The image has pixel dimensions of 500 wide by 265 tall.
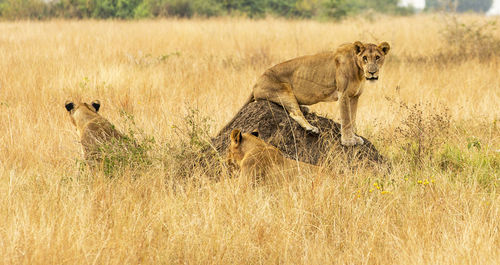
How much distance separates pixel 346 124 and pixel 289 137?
539 millimetres

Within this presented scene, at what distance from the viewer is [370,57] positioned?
17.2 feet

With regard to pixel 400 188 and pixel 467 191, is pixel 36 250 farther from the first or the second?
pixel 467 191

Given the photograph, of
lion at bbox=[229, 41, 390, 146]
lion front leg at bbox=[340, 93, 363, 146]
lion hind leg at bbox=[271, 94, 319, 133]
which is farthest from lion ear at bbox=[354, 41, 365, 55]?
lion hind leg at bbox=[271, 94, 319, 133]

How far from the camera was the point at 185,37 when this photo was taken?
16047mm

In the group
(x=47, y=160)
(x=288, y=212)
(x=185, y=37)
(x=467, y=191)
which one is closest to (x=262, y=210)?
(x=288, y=212)

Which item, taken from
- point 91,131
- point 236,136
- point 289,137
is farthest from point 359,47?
point 91,131

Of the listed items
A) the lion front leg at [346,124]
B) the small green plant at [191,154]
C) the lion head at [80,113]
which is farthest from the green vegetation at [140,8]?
the lion front leg at [346,124]

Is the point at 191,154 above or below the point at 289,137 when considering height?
below

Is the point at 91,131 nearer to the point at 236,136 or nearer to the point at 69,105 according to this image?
the point at 69,105

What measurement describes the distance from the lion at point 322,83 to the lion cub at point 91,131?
4.77 ft

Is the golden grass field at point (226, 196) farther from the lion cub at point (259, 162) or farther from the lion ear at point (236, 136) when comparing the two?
the lion ear at point (236, 136)

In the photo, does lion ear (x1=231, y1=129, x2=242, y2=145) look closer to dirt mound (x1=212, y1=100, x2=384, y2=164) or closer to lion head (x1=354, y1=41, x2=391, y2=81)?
dirt mound (x1=212, y1=100, x2=384, y2=164)

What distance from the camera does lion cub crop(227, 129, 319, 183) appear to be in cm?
475

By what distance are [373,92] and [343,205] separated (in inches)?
216
